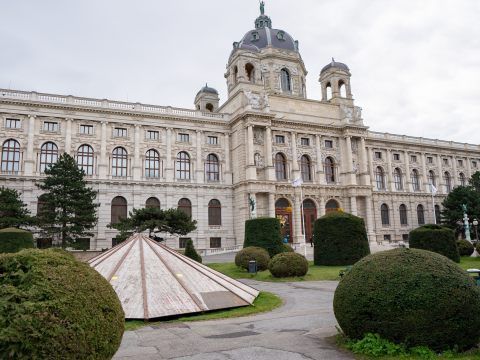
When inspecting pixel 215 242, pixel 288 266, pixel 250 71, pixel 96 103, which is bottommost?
pixel 288 266

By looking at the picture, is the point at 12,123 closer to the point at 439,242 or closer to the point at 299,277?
the point at 299,277

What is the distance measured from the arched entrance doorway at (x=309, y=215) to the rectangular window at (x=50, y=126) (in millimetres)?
30803

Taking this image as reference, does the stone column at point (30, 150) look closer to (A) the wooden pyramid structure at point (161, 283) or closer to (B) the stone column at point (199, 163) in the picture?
(B) the stone column at point (199, 163)

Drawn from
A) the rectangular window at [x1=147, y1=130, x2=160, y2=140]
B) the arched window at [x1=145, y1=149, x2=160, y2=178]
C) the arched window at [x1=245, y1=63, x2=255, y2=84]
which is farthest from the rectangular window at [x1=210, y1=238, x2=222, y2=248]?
the arched window at [x1=245, y1=63, x2=255, y2=84]

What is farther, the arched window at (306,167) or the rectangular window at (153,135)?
the arched window at (306,167)

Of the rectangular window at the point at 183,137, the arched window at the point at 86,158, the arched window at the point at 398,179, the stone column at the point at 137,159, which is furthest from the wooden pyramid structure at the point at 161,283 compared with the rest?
the arched window at the point at 398,179

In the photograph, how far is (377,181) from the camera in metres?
60.6

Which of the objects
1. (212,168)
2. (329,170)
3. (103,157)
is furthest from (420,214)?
(103,157)

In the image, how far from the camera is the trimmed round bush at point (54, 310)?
459cm

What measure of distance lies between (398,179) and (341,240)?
Answer: 4020 centimetres

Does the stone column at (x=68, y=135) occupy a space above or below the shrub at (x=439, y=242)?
above

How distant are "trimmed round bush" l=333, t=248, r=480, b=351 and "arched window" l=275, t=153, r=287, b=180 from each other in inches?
1723

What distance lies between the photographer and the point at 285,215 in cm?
5022

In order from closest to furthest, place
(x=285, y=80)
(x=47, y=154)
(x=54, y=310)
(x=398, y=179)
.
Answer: (x=54, y=310) → (x=47, y=154) → (x=285, y=80) → (x=398, y=179)
